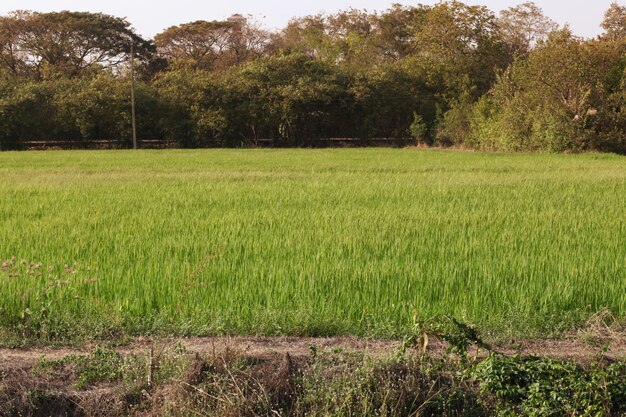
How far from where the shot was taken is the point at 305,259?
5320mm

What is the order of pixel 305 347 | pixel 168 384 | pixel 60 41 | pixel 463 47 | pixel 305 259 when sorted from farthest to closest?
pixel 60 41, pixel 463 47, pixel 305 259, pixel 305 347, pixel 168 384

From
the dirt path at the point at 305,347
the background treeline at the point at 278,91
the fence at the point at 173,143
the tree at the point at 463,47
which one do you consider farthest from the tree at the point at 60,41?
the dirt path at the point at 305,347

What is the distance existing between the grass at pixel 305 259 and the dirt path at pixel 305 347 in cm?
14

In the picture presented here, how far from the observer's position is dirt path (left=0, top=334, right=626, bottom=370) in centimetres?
327

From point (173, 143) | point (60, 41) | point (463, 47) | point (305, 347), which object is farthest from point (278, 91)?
point (305, 347)

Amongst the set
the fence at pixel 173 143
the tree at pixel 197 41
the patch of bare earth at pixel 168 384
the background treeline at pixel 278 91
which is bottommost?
the patch of bare earth at pixel 168 384

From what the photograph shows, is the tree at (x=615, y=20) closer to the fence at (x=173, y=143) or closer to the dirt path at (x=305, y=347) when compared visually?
the fence at (x=173, y=143)

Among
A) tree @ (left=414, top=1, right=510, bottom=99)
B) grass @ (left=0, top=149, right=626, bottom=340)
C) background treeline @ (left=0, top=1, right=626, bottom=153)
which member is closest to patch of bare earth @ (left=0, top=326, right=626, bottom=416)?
grass @ (left=0, top=149, right=626, bottom=340)

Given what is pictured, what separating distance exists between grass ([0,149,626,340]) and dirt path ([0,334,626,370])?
0.14 metres

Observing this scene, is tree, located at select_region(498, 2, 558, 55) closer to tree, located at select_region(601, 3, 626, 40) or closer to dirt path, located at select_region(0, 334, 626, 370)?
tree, located at select_region(601, 3, 626, 40)

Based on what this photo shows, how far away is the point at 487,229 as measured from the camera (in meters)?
7.12

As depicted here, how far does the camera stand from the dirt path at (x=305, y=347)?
3270 mm

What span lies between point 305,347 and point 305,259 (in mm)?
1869

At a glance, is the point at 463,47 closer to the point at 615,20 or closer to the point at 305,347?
the point at 615,20
